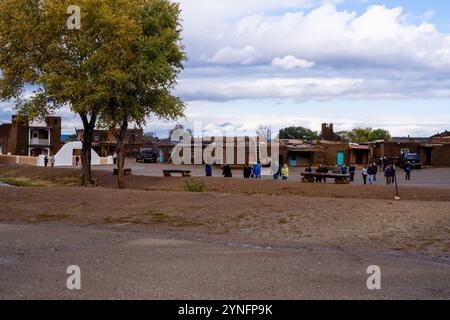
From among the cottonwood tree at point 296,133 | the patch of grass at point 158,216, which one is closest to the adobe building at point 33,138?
the cottonwood tree at point 296,133

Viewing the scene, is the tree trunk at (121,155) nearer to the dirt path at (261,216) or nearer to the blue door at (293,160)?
the dirt path at (261,216)

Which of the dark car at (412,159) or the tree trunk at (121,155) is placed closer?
the tree trunk at (121,155)

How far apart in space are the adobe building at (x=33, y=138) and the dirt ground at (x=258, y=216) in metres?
74.3

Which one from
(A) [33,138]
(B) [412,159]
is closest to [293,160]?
(B) [412,159]

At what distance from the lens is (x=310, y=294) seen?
Answer: 8.89m

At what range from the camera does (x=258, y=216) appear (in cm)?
1842

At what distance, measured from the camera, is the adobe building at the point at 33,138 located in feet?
316

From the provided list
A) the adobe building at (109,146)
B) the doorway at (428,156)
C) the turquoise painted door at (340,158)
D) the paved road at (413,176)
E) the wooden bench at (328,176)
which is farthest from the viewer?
the adobe building at (109,146)

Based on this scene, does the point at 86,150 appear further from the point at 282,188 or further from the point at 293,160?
the point at 293,160

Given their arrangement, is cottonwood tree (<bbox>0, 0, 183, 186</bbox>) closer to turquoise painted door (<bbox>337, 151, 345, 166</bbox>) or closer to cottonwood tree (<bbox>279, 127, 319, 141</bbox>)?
turquoise painted door (<bbox>337, 151, 345, 166</bbox>)

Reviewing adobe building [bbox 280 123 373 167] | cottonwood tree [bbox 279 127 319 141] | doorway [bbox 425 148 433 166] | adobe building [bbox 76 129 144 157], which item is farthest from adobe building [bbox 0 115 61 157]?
cottonwood tree [bbox 279 127 319 141]

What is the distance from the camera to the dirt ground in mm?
14867

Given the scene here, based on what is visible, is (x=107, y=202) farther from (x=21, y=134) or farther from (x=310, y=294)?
(x=21, y=134)
